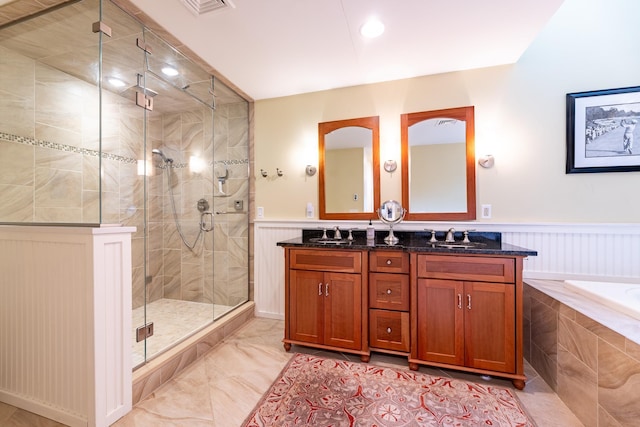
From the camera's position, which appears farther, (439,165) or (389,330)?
(439,165)

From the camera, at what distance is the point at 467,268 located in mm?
1584

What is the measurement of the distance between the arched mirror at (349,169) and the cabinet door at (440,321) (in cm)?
86

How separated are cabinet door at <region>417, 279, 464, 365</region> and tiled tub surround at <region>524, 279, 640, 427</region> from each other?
511 mm

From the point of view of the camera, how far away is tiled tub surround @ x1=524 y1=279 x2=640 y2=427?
1.06 metres

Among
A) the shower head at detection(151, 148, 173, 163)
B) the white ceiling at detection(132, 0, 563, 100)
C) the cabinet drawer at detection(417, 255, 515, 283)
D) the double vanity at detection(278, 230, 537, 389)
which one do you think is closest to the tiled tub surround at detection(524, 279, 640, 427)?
the double vanity at detection(278, 230, 537, 389)

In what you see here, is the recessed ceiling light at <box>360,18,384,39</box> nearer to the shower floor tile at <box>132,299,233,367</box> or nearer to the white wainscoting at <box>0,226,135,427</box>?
the white wainscoting at <box>0,226,135,427</box>

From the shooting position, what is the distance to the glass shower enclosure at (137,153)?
1.59 meters

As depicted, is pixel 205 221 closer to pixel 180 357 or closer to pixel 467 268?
pixel 180 357

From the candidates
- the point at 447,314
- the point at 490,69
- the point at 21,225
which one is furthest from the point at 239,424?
the point at 490,69

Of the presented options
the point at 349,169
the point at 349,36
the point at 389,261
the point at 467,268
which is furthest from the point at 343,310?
the point at 349,36

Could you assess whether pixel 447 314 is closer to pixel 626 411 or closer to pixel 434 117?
pixel 626 411

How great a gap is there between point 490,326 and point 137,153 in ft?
11.1

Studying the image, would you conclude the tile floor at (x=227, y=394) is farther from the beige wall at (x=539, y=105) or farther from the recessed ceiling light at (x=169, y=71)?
the recessed ceiling light at (x=169, y=71)

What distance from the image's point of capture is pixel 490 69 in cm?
204
